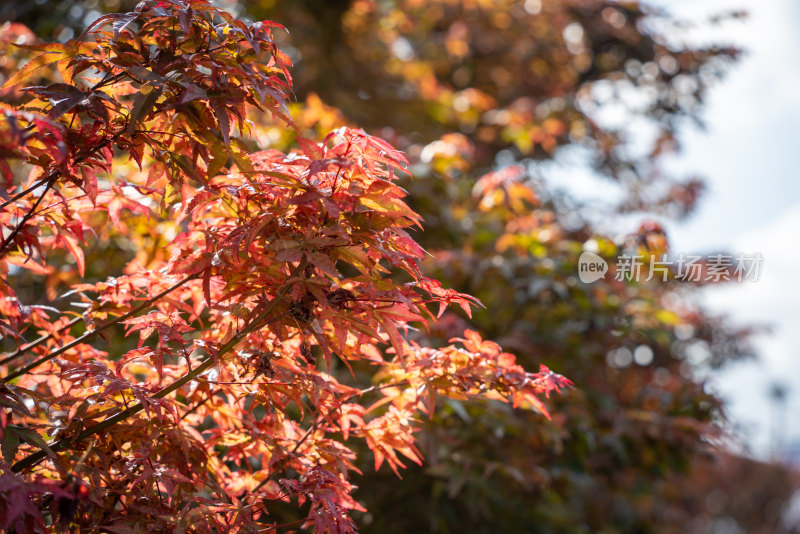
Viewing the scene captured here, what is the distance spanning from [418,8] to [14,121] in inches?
238

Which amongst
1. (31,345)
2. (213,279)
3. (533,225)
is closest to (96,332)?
(31,345)

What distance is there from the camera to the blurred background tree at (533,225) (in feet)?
9.68

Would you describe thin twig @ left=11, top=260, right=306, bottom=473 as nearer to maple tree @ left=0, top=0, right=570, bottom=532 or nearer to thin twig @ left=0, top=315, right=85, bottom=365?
maple tree @ left=0, top=0, right=570, bottom=532

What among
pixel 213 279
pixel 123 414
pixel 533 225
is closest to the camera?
pixel 123 414

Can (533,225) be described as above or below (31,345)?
above

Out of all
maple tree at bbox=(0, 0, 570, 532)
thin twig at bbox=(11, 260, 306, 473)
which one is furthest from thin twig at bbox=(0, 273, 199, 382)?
thin twig at bbox=(11, 260, 306, 473)

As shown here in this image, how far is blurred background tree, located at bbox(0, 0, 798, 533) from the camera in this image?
2949 millimetres

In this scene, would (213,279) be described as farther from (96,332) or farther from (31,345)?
(31,345)

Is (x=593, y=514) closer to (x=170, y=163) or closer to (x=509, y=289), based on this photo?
(x=509, y=289)

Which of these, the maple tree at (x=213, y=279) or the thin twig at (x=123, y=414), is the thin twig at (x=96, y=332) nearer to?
the maple tree at (x=213, y=279)

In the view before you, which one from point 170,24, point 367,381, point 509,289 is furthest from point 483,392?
point 509,289

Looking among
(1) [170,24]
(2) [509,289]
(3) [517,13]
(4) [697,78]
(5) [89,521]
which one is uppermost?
(3) [517,13]

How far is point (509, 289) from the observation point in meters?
3.59

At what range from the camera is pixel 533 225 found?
12.5ft
